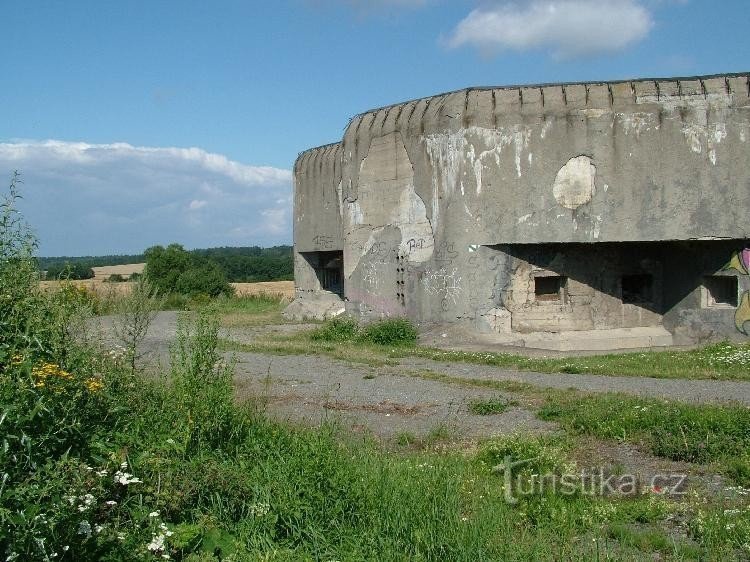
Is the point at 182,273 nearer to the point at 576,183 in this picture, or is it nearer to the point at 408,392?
the point at 576,183

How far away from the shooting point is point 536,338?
600 inches

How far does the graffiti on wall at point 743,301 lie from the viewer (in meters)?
14.5

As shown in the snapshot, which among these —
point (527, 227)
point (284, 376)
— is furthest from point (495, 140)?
point (284, 376)

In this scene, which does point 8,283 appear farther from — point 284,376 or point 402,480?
point 284,376

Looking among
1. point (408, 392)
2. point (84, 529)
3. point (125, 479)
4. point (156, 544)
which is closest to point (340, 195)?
point (408, 392)

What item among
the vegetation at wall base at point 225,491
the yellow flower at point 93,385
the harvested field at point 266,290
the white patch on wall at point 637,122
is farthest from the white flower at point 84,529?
the harvested field at point 266,290

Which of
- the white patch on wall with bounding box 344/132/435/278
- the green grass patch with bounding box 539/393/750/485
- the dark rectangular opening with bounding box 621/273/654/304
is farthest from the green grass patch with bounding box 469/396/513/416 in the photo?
the dark rectangular opening with bounding box 621/273/654/304

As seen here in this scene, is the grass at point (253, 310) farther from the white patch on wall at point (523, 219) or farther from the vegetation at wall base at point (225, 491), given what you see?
the vegetation at wall base at point (225, 491)

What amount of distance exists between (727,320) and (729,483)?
994 centimetres

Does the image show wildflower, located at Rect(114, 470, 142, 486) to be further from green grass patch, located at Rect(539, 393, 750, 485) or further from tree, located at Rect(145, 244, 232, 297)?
tree, located at Rect(145, 244, 232, 297)

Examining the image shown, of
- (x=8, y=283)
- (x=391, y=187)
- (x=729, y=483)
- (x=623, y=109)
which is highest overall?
(x=623, y=109)

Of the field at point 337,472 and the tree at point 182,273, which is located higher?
the tree at point 182,273

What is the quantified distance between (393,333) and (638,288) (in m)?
5.34

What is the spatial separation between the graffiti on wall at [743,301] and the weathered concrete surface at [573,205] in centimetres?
4
